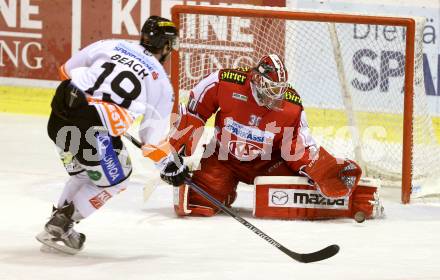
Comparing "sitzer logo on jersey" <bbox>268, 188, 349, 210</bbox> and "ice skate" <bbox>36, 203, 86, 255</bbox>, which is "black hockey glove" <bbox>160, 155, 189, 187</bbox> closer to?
"ice skate" <bbox>36, 203, 86, 255</bbox>

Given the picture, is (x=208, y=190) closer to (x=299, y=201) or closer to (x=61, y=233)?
(x=299, y=201)

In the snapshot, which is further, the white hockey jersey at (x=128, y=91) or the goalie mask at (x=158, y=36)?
the goalie mask at (x=158, y=36)

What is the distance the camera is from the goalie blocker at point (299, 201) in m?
5.37

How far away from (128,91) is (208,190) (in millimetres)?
1254

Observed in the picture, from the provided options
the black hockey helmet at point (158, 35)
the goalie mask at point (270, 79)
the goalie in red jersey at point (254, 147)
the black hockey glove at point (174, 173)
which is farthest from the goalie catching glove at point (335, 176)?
the black hockey helmet at point (158, 35)

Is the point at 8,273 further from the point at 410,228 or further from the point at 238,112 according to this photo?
the point at 410,228

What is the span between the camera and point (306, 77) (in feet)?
21.6

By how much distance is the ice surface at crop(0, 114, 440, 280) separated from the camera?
166 inches

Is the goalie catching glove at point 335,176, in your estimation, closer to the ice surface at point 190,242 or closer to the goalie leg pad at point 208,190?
the ice surface at point 190,242

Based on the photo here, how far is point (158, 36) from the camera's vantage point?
4.39 m

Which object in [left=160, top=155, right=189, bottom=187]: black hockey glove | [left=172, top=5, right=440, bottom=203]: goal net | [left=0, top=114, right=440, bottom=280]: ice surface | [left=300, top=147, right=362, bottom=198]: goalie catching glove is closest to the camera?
[left=0, top=114, right=440, bottom=280]: ice surface

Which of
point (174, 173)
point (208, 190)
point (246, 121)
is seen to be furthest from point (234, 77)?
point (174, 173)

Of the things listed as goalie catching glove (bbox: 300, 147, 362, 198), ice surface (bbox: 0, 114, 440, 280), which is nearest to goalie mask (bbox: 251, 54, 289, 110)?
goalie catching glove (bbox: 300, 147, 362, 198)

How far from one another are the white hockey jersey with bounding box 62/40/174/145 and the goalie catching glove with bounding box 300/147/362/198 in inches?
48.1
